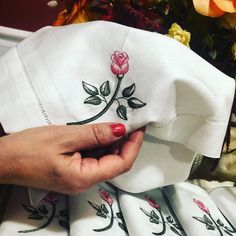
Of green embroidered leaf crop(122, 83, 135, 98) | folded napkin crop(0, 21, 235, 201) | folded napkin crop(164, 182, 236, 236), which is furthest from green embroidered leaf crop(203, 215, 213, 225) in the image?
green embroidered leaf crop(122, 83, 135, 98)

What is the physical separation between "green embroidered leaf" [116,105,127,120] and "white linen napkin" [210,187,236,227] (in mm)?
263

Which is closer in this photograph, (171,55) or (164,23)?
(171,55)

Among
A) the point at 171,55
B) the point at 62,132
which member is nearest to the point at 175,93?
the point at 171,55

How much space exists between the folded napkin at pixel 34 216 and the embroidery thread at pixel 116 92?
0.45ft

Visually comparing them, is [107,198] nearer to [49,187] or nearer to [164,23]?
[49,187]

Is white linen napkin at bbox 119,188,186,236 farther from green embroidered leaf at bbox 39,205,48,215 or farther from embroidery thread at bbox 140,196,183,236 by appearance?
green embroidered leaf at bbox 39,205,48,215

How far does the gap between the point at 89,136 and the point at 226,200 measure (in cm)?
32

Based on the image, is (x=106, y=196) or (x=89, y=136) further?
(x=106, y=196)

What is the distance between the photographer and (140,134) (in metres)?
0.55

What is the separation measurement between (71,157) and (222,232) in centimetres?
27

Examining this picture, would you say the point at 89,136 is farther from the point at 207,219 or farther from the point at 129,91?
the point at 207,219

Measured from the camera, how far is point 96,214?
56 centimetres

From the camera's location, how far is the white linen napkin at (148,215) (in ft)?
1.80

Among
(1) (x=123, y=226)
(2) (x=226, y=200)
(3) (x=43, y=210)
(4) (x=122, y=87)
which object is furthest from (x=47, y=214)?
(2) (x=226, y=200)
